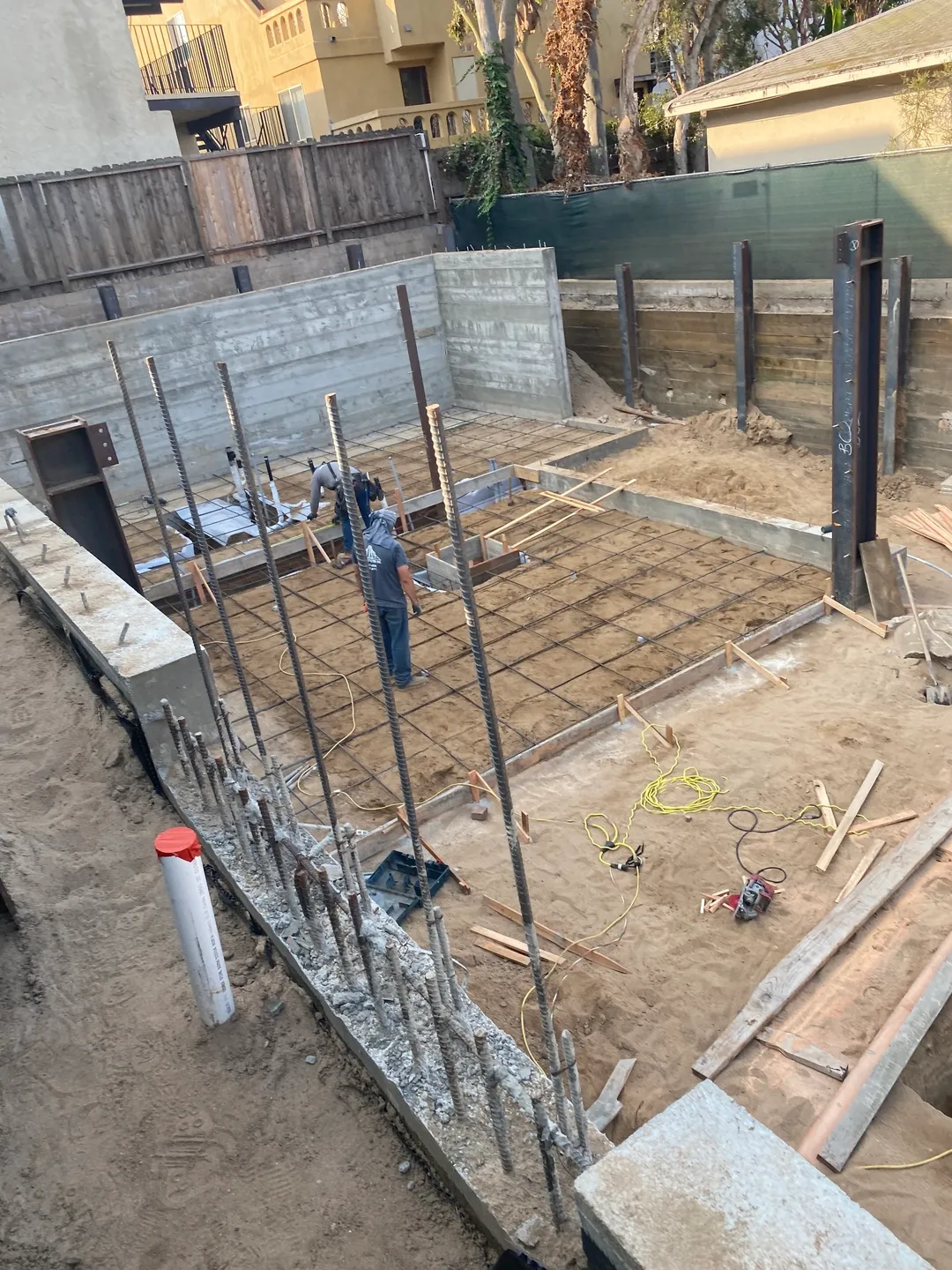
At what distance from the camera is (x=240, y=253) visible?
14.9 m

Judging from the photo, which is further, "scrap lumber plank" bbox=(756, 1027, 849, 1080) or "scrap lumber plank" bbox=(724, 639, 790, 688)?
"scrap lumber plank" bbox=(724, 639, 790, 688)

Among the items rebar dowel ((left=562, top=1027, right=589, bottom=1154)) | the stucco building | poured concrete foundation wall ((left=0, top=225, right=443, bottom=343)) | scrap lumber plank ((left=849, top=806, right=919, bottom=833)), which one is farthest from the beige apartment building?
rebar dowel ((left=562, top=1027, right=589, bottom=1154))

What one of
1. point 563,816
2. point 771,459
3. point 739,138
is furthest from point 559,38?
point 563,816

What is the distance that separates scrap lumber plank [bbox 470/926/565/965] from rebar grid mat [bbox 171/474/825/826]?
1.22m

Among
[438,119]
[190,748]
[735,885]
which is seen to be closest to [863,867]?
[735,885]

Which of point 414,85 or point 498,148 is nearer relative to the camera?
point 498,148

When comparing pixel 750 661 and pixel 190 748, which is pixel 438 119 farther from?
pixel 190 748

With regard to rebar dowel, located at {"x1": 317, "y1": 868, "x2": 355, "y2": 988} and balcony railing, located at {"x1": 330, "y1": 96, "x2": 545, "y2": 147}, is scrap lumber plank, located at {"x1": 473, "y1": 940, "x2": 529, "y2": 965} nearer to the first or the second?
rebar dowel, located at {"x1": 317, "y1": 868, "x2": 355, "y2": 988}

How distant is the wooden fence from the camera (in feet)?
44.2

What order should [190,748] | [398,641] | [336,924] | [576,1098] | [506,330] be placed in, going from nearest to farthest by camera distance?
[576,1098] → [336,924] → [190,748] → [398,641] → [506,330]

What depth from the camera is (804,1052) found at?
12.9ft

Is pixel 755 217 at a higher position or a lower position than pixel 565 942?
higher

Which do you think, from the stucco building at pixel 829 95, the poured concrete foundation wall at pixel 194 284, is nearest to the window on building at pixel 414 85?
the poured concrete foundation wall at pixel 194 284

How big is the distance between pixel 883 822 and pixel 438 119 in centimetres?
2165
